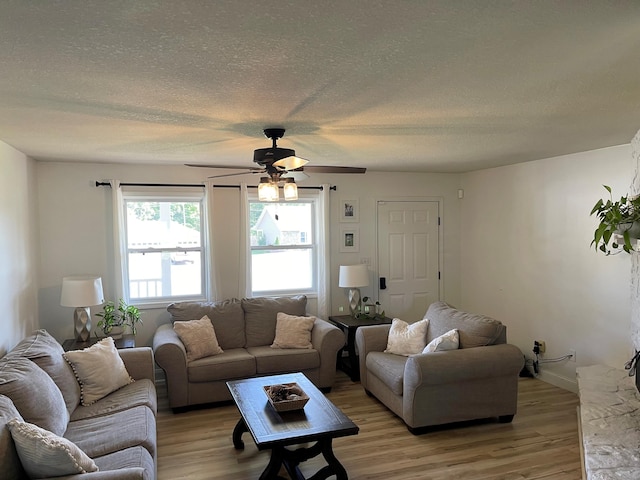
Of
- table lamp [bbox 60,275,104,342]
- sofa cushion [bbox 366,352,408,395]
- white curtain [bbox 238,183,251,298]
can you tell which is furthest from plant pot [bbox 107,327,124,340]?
sofa cushion [bbox 366,352,408,395]

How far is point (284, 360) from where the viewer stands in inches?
188

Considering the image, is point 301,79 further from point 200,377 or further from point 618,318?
point 618,318

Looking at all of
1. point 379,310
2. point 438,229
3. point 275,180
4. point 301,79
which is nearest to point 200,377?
point 275,180

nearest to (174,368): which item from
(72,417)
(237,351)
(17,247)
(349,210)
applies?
(237,351)

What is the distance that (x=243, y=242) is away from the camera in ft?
17.9

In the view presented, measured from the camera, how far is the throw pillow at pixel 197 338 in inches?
182

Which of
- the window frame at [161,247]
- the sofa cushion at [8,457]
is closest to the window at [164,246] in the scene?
the window frame at [161,247]

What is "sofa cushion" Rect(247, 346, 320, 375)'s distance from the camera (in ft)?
15.5

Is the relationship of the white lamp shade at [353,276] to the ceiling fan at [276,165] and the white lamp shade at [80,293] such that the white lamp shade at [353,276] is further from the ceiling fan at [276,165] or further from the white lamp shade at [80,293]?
the white lamp shade at [80,293]

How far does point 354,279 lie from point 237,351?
1.56 m

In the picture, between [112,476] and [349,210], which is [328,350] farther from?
[112,476]

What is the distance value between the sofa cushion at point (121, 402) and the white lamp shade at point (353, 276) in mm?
2535

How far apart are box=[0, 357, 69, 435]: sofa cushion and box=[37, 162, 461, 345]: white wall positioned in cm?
209

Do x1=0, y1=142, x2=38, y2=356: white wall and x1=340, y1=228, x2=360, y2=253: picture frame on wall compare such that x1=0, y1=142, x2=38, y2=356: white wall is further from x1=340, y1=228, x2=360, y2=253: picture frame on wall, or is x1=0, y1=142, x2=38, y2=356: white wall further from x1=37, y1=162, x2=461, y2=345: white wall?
x1=340, y1=228, x2=360, y2=253: picture frame on wall
